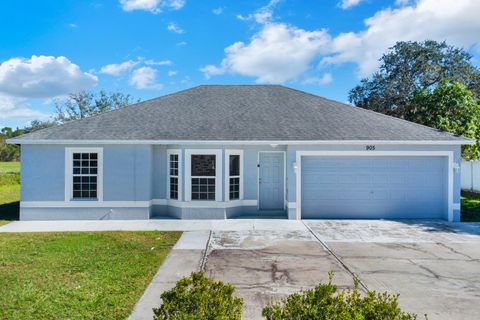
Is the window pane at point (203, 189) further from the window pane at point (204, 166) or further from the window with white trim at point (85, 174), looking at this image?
the window with white trim at point (85, 174)

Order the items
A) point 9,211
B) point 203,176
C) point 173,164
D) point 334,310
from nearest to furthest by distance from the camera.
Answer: point 334,310
point 203,176
point 173,164
point 9,211

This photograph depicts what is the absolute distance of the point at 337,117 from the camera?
14.2 meters

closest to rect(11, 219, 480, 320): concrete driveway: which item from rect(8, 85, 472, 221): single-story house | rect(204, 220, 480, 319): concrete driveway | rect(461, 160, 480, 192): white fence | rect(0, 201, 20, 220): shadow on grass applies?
rect(204, 220, 480, 319): concrete driveway

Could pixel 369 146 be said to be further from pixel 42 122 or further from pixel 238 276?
pixel 42 122

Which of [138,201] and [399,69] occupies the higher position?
[399,69]

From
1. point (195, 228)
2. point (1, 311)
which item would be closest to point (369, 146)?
point (195, 228)

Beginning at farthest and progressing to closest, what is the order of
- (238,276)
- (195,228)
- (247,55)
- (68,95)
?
(68,95)
(247,55)
(195,228)
(238,276)

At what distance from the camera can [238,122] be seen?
44.2 feet

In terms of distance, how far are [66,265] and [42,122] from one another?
198ft

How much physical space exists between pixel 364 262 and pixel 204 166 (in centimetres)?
692

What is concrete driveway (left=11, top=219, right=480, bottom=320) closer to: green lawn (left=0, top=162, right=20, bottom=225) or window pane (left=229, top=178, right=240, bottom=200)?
window pane (left=229, top=178, right=240, bottom=200)

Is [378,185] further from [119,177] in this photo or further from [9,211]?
[9,211]

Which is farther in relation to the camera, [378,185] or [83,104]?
[83,104]

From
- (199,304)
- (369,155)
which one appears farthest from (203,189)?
(199,304)
